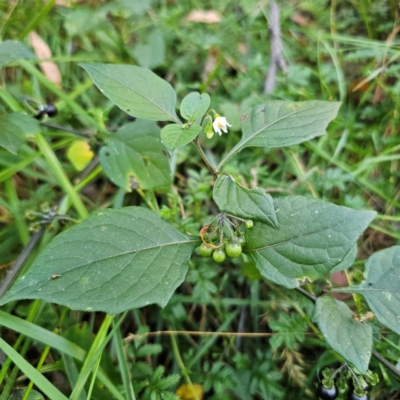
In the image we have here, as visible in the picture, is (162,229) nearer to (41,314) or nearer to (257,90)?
(41,314)

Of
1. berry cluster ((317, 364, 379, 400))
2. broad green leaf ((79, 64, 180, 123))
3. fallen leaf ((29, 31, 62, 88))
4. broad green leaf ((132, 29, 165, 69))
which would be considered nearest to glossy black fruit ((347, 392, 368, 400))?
berry cluster ((317, 364, 379, 400))

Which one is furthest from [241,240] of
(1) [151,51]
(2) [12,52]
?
(1) [151,51]

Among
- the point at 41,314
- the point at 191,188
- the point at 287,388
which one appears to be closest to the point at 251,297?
the point at 287,388

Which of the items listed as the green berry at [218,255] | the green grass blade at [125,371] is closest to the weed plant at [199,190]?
the green grass blade at [125,371]

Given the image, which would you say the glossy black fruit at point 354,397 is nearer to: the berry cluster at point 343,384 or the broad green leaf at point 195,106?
the berry cluster at point 343,384

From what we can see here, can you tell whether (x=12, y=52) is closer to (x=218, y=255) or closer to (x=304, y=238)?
(x=218, y=255)
